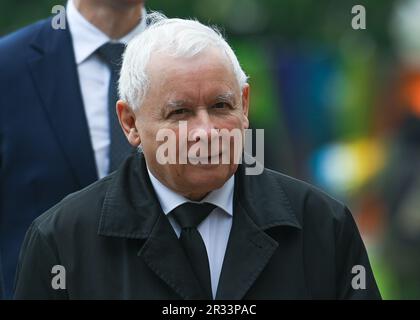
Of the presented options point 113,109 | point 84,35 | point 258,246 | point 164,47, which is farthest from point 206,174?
point 84,35

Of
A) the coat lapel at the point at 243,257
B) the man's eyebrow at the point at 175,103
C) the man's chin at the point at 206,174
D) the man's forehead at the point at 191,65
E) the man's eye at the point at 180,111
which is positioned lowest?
the coat lapel at the point at 243,257

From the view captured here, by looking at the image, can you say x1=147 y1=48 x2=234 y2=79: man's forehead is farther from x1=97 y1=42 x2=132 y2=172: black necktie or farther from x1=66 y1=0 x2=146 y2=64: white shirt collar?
x1=66 y1=0 x2=146 y2=64: white shirt collar

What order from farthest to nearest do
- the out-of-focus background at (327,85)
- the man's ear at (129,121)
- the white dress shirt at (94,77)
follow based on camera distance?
the out-of-focus background at (327,85) → the white dress shirt at (94,77) → the man's ear at (129,121)

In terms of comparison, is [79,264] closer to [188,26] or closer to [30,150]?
[188,26]

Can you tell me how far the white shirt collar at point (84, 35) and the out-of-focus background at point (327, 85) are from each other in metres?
8.13

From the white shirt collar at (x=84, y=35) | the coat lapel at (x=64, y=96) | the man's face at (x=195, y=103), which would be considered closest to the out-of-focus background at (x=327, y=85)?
the white shirt collar at (x=84, y=35)

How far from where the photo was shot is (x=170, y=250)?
332cm

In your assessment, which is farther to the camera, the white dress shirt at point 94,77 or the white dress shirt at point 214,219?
the white dress shirt at point 94,77

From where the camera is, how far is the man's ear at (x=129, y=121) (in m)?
3.55

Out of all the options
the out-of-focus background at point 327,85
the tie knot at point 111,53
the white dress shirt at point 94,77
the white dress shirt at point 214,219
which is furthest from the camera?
the out-of-focus background at point 327,85

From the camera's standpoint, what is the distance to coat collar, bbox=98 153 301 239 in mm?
3365

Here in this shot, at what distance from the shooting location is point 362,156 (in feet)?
46.2

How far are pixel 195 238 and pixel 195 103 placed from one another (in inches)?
15.5

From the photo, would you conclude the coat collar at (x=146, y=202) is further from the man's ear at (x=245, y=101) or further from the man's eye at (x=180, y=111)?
the man's eye at (x=180, y=111)
